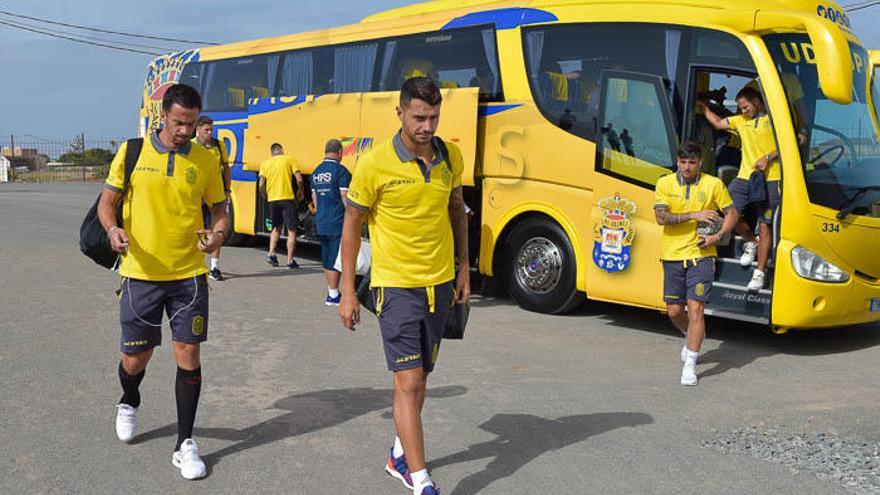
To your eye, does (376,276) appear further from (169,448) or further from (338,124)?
(338,124)

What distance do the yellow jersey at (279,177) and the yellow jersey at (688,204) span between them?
6.48 m

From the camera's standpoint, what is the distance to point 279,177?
41.4ft

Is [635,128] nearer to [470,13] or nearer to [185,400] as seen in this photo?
[470,13]

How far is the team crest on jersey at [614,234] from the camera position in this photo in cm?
890

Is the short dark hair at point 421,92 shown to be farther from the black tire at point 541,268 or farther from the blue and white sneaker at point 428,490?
the black tire at point 541,268

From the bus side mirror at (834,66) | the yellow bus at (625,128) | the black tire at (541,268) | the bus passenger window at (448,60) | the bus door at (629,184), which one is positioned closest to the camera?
the bus side mirror at (834,66)

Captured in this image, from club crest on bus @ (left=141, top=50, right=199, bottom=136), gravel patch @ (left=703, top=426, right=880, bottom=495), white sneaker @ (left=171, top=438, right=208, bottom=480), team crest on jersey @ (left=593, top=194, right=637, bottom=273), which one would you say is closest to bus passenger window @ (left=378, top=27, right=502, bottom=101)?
team crest on jersey @ (left=593, top=194, right=637, bottom=273)

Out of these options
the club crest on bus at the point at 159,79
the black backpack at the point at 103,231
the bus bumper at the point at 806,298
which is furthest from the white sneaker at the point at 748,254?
the club crest on bus at the point at 159,79

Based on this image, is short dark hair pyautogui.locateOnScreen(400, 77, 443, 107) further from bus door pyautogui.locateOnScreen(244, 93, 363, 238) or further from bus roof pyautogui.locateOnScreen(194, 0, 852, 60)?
bus door pyautogui.locateOnScreen(244, 93, 363, 238)

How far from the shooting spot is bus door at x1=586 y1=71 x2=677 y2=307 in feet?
28.7

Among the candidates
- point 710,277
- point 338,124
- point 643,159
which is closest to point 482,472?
point 710,277

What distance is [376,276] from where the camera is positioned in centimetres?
446

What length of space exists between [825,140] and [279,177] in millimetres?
6997

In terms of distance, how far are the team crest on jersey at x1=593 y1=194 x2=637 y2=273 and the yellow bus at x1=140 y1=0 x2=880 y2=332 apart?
1cm
